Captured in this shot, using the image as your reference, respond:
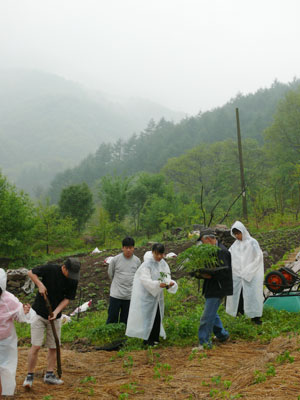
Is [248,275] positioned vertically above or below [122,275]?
above

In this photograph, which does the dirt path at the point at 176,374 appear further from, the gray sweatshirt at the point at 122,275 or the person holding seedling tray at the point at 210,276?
the gray sweatshirt at the point at 122,275

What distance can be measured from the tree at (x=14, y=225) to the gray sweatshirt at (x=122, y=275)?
1458 centimetres

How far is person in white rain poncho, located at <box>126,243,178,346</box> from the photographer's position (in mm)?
5879

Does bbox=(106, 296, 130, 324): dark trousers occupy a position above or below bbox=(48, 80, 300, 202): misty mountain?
below

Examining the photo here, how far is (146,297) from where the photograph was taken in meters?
5.98

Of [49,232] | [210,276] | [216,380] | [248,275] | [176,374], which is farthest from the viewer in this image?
[49,232]

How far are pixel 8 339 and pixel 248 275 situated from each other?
412cm

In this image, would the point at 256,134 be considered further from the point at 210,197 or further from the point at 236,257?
the point at 236,257

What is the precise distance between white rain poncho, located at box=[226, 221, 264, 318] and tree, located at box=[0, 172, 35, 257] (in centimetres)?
1516

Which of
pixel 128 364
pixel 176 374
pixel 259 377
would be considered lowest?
pixel 128 364

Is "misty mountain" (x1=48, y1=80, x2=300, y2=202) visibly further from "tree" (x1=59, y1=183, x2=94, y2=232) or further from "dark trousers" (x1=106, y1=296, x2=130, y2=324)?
"dark trousers" (x1=106, y1=296, x2=130, y2=324)

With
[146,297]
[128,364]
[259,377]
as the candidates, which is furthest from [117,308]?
[259,377]

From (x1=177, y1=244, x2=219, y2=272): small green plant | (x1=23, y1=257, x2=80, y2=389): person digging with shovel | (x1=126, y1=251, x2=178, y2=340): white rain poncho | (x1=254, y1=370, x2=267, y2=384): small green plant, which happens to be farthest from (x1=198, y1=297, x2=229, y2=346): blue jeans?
(x1=23, y1=257, x2=80, y2=389): person digging with shovel

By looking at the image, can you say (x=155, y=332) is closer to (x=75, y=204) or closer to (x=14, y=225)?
(x=14, y=225)
